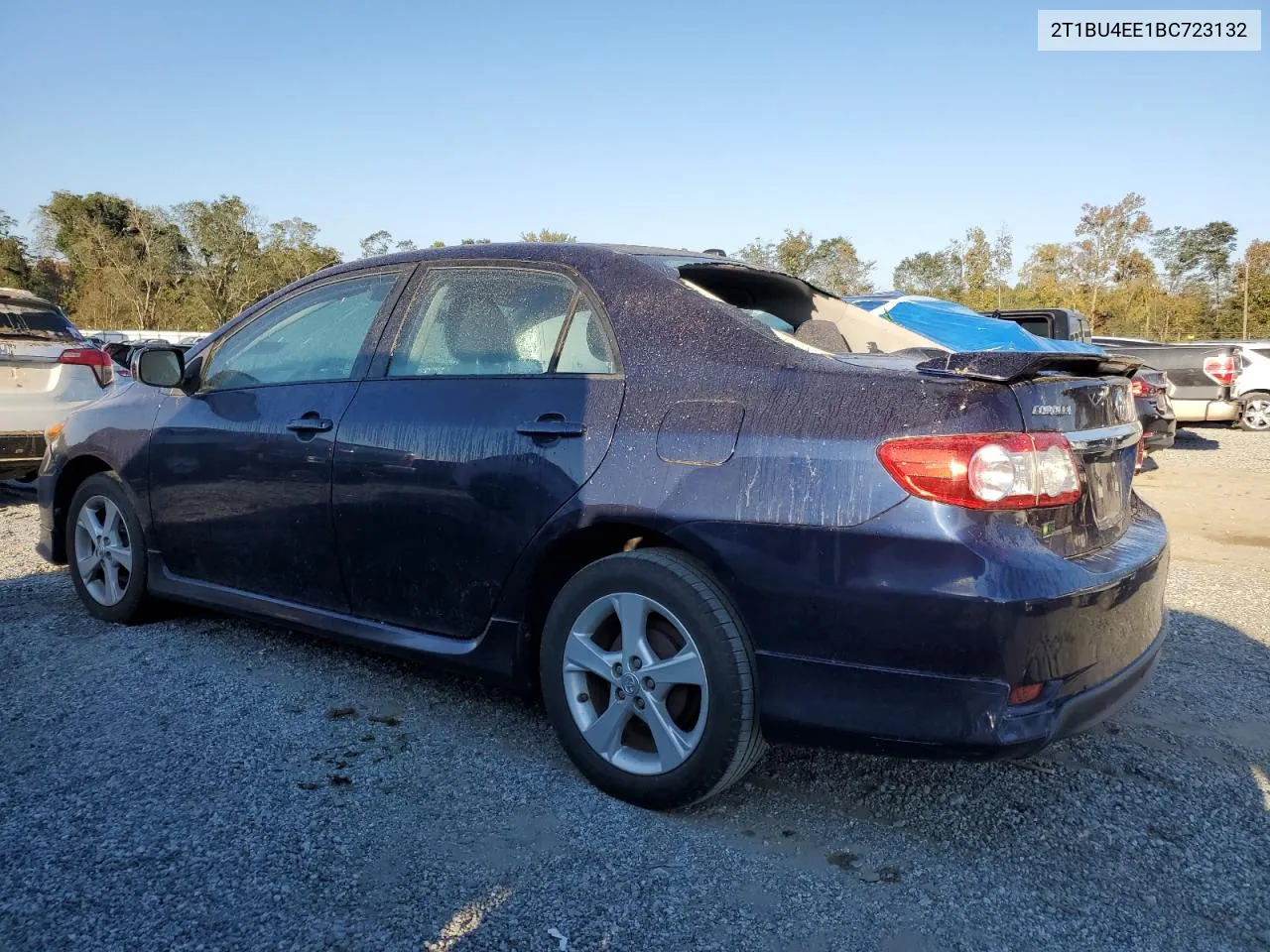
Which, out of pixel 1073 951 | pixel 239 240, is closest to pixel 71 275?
pixel 239 240

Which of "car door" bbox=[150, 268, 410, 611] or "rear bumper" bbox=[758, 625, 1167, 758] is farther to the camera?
"car door" bbox=[150, 268, 410, 611]

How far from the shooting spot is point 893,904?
2234mm

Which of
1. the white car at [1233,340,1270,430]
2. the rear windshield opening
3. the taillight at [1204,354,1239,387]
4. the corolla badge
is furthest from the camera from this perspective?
the white car at [1233,340,1270,430]

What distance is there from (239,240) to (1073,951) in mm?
60961

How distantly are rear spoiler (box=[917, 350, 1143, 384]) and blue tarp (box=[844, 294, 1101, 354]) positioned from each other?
200 inches

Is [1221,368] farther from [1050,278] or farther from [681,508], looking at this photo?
[1050,278]

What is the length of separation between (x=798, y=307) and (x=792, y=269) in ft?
117

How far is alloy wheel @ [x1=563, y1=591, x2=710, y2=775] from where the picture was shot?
2.55 metres

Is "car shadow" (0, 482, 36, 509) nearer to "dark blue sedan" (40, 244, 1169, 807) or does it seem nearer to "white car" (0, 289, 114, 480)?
"white car" (0, 289, 114, 480)

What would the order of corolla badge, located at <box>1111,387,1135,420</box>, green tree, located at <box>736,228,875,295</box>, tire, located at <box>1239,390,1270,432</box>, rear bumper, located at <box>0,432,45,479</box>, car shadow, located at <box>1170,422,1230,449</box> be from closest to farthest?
corolla badge, located at <box>1111,387,1135,420</box>
rear bumper, located at <box>0,432,45,479</box>
car shadow, located at <box>1170,422,1230,449</box>
tire, located at <box>1239,390,1270,432</box>
green tree, located at <box>736,228,875,295</box>

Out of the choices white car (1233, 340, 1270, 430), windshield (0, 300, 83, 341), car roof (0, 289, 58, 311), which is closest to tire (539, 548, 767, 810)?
windshield (0, 300, 83, 341)

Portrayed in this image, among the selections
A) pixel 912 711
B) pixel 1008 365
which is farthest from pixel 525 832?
pixel 1008 365

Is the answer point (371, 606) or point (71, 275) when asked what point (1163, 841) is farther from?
point (71, 275)

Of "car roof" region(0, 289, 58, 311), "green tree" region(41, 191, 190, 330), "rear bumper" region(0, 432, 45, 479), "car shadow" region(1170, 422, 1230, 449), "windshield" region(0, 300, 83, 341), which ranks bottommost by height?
"car shadow" region(1170, 422, 1230, 449)
